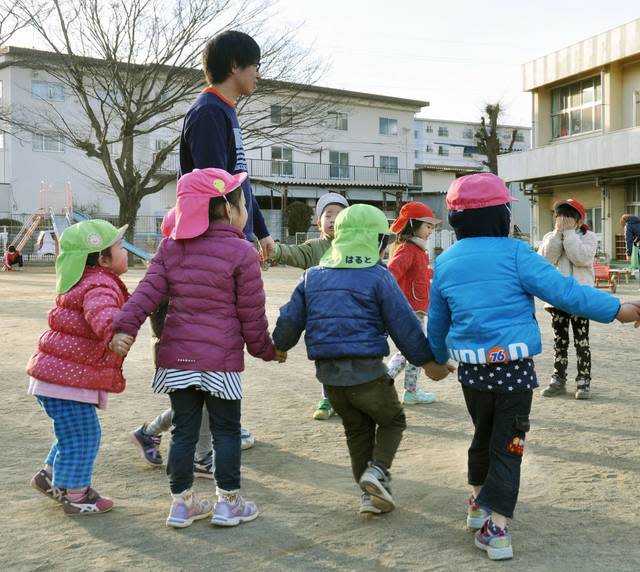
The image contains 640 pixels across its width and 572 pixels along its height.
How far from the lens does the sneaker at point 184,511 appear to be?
10.6 feet

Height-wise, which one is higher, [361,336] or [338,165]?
[338,165]

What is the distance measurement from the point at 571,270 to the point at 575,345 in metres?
0.61

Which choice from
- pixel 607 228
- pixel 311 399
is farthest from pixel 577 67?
pixel 311 399

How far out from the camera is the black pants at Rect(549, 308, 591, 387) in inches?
230

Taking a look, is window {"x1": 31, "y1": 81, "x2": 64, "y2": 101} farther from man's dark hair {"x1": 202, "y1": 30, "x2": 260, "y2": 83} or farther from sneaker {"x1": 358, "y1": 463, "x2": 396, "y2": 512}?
sneaker {"x1": 358, "y1": 463, "x2": 396, "y2": 512}

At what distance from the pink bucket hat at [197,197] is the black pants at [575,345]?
348 cm

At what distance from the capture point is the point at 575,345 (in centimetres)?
600

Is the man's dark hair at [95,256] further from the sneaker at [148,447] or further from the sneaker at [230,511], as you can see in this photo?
the sneaker at [230,511]

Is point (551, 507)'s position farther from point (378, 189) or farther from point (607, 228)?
point (378, 189)

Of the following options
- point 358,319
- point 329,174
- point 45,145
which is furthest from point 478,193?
point 329,174

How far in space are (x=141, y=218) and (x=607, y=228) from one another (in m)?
21.0

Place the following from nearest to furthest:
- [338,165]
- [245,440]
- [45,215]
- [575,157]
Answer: [245,440], [575,157], [45,215], [338,165]

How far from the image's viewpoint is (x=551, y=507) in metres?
3.45

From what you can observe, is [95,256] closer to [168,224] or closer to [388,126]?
[168,224]
